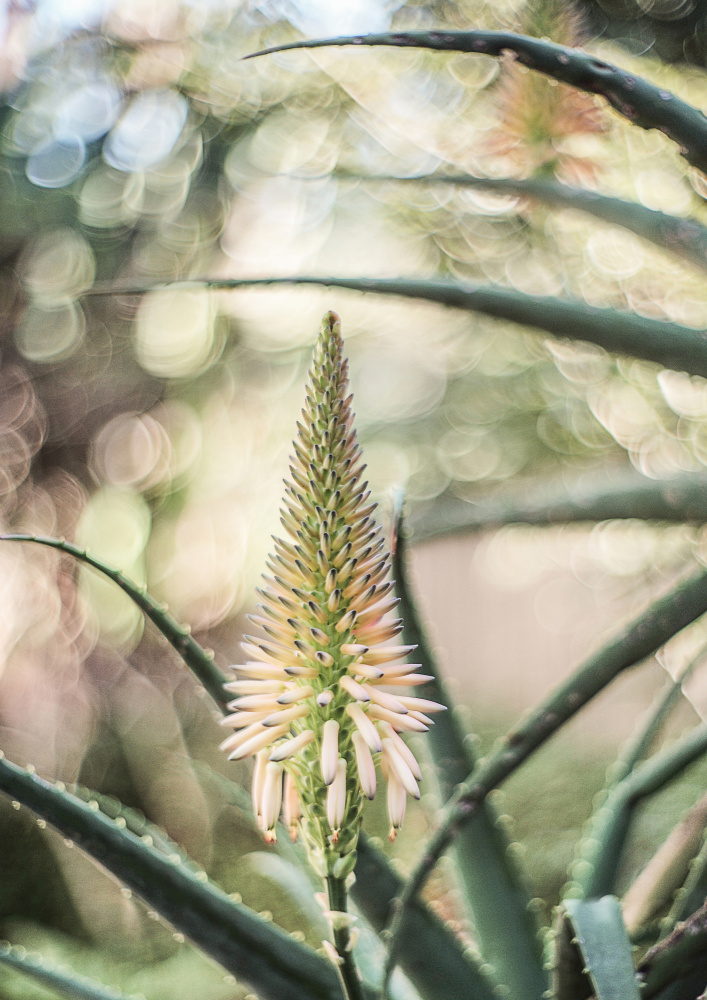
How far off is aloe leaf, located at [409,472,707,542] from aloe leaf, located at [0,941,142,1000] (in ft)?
1.39

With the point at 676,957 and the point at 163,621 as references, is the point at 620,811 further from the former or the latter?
the point at 163,621

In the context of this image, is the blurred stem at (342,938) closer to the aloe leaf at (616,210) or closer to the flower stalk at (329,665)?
the flower stalk at (329,665)

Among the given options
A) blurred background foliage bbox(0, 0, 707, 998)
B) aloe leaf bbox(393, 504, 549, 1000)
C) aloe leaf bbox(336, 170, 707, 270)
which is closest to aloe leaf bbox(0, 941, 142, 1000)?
aloe leaf bbox(393, 504, 549, 1000)

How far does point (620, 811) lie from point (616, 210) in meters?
0.48

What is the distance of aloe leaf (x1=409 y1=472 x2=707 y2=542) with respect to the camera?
0.60 m

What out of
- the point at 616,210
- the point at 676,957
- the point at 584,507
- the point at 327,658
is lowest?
the point at 676,957

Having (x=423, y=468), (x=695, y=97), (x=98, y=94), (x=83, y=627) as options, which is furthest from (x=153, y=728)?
(x=695, y=97)

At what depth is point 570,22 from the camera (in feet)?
2.70

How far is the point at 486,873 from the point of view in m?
0.50

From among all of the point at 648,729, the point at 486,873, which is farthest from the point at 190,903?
the point at 648,729

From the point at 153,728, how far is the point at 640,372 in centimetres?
123

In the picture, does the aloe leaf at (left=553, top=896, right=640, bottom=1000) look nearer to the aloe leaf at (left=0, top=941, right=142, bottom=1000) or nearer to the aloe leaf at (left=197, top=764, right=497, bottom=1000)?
the aloe leaf at (left=197, top=764, right=497, bottom=1000)

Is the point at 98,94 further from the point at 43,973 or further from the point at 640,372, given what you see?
the point at 43,973

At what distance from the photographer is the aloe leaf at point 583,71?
0.36 metres
